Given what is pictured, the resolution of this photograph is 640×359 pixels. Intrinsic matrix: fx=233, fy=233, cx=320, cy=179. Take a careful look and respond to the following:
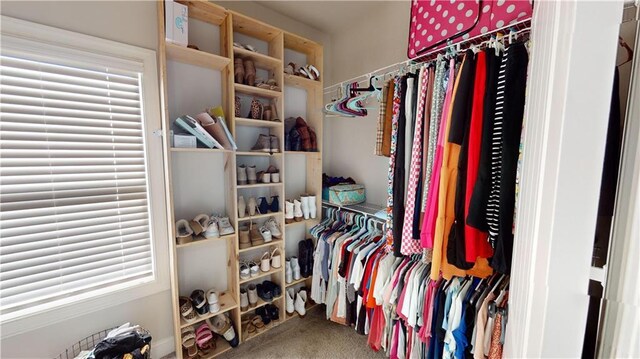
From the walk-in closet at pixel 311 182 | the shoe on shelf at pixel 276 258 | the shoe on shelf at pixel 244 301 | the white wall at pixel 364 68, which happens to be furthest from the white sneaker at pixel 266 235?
the white wall at pixel 364 68

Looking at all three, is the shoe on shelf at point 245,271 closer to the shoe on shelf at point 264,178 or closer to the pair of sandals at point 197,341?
the pair of sandals at point 197,341

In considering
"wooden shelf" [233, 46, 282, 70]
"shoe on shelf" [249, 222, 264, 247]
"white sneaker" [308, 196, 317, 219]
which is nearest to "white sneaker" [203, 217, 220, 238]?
"shoe on shelf" [249, 222, 264, 247]

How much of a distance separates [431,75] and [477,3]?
33 centimetres

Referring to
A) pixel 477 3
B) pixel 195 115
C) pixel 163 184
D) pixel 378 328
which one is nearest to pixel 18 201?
pixel 163 184

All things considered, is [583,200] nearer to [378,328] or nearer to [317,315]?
[378,328]

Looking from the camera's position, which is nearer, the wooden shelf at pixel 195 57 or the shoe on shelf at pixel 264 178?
the wooden shelf at pixel 195 57

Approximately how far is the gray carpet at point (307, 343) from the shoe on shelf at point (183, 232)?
0.85m

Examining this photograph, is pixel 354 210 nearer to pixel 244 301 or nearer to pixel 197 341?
pixel 244 301

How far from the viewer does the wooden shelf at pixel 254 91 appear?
62.6 inches

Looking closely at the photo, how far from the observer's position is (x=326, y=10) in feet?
6.24

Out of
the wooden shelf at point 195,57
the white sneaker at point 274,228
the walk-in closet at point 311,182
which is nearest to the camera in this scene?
the walk-in closet at point 311,182

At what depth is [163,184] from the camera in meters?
1.55

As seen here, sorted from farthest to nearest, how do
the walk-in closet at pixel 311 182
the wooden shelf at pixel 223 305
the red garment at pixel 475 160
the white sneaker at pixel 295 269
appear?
the white sneaker at pixel 295 269 < the wooden shelf at pixel 223 305 < the red garment at pixel 475 160 < the walk-in closet at pixel 311 182

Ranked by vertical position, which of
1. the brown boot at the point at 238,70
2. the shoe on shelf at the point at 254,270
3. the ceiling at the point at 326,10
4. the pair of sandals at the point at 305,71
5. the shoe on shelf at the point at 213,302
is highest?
the ceiling at the point at 326,10
